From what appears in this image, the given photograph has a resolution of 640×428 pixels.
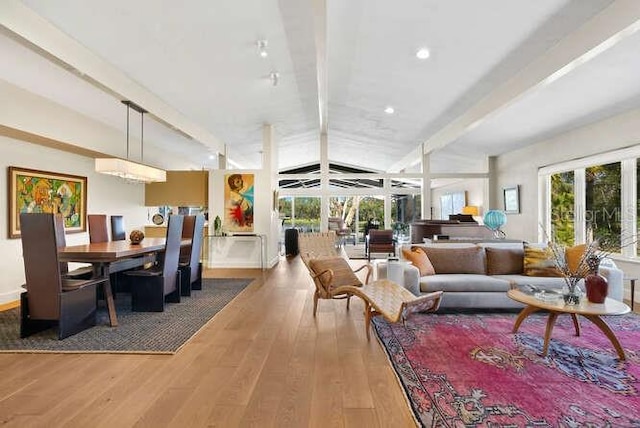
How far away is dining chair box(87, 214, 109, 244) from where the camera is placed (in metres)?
5.03

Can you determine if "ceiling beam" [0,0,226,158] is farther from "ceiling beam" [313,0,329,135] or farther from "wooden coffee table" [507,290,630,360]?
"wooden coffee table" [507,290,630,360]

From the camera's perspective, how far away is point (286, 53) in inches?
179

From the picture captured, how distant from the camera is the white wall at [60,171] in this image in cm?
443

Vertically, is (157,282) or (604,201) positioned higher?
(604,201)

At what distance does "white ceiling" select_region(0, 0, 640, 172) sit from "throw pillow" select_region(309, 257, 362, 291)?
2481 millimetres

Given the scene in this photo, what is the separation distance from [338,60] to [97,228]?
4.22m

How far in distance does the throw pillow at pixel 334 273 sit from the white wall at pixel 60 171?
3.91m

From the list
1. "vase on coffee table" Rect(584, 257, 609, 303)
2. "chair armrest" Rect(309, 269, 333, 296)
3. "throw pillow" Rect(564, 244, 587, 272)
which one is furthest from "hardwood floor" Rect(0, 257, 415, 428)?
"throw pillow" Rect(564, 244, 587, 272)

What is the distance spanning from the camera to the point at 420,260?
420 cm

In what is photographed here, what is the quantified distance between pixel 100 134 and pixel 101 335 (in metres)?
3.48

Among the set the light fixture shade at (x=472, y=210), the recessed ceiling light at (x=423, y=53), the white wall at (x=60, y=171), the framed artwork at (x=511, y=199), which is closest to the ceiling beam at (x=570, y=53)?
the recessed ceiling light at (x=423, y=53)

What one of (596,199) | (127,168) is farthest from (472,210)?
(127,168)

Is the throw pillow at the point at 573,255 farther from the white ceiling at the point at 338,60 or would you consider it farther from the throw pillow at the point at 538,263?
the white ceiling at the point at 338,60

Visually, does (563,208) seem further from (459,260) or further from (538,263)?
(459,260)
